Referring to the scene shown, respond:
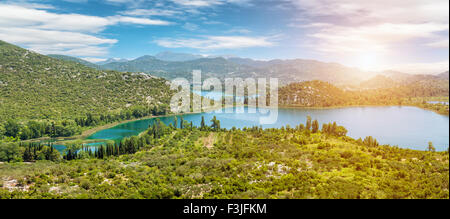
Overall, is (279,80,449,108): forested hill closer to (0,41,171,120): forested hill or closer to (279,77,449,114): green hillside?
(279,77,449,114): green hillside

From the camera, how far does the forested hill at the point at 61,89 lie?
51494 mm

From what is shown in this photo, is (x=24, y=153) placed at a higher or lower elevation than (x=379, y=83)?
lower

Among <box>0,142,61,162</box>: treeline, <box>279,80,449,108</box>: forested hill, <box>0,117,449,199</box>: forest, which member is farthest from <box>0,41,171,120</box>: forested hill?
<box>279,80,449,108</box>: forested hill

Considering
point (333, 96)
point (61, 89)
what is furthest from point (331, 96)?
point (61, 89)

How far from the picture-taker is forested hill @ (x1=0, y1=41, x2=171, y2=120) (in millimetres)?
51494

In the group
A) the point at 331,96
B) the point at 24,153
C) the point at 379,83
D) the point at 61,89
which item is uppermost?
the point at 379,83

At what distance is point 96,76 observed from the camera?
7688 centimetres

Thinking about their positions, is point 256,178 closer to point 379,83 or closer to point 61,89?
point 61,89

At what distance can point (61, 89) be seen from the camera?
63656mm

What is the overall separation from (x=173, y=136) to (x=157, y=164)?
18131mm

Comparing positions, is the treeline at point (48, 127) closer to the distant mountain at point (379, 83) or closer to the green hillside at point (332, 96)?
the green hillside at point (332, 96)

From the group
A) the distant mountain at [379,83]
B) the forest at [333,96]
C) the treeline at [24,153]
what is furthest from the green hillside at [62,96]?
the distant mountain at [379,83]
